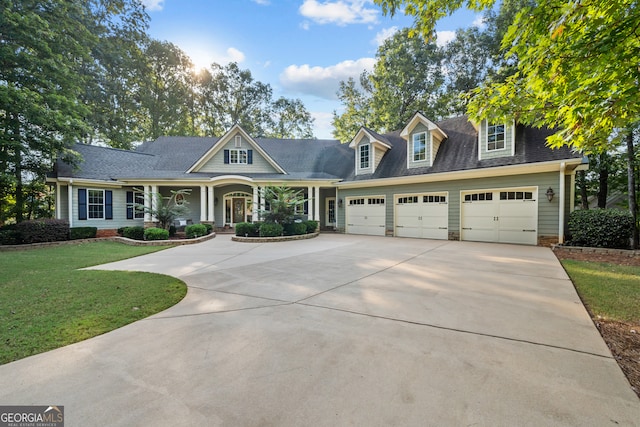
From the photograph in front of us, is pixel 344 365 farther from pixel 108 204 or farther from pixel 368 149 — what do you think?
pixel 108 204

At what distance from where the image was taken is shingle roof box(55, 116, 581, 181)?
1079 centimetres

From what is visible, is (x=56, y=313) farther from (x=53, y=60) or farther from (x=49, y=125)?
(x=53, y=60)

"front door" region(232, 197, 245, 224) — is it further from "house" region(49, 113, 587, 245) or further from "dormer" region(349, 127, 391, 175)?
"dormer" region(349, 127, 391, 175)

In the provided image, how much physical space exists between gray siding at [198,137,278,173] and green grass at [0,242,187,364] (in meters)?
10.4

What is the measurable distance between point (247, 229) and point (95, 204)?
8.69m

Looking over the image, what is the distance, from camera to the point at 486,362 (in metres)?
2.46

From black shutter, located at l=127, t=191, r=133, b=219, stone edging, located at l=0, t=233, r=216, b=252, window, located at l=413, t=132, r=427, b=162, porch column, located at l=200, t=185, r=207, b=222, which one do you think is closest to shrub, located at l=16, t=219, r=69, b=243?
stone edging, located at l=0, t=233, r=216, b=252

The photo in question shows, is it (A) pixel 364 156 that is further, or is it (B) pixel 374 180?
(A) pixel 364 156

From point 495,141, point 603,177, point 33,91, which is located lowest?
point 603,177

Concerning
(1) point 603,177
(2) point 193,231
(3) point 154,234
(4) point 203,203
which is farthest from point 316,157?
(1) point 603,177

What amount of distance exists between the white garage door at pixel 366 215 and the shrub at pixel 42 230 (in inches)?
503

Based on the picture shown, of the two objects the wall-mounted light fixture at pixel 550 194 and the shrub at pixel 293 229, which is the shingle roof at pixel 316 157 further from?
the shrub at pixel 293 229

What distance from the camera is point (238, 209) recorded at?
16.7 m

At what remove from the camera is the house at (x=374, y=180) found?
10.2 metres
